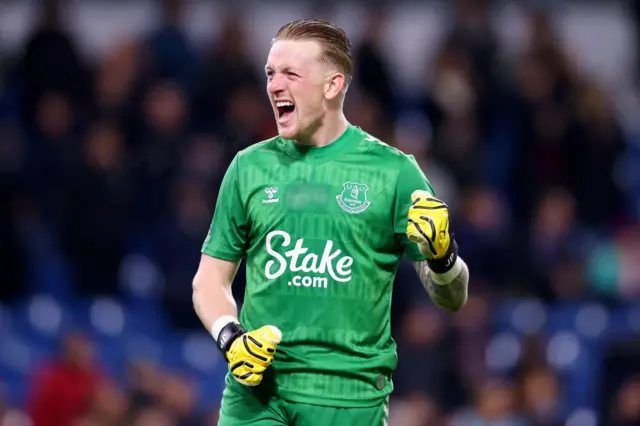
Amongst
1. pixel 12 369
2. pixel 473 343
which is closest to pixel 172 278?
pixel 12 369

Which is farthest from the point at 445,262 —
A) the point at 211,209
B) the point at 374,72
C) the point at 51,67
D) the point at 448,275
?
the point at 51,67

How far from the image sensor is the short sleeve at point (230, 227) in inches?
189

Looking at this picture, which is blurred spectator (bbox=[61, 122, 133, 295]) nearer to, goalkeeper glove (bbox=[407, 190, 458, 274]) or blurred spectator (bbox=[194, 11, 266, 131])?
blurred spectator (bbox=[194, 11, 266, 131])

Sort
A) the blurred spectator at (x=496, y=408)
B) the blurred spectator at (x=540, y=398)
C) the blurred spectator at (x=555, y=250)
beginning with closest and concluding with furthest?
the blurred spectator at (x=496, y=408), the blurred spectator at (x=540, y=398), the blurred spectator at (x=555, y=250)

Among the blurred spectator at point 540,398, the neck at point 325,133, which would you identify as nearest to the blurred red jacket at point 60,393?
the blurred spectator at point 540,398

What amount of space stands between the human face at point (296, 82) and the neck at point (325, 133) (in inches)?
2.5

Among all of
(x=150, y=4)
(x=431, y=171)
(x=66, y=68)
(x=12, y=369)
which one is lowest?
(x=12, y=369)

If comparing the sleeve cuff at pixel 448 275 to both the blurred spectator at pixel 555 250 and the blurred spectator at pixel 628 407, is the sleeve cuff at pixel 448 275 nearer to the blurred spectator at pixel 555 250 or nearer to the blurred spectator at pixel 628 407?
the blurred spectator at pixel 628 407

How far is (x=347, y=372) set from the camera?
4641 mm

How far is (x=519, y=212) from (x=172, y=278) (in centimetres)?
321

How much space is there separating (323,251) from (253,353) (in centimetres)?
49

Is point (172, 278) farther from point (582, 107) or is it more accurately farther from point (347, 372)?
point (347, 372)

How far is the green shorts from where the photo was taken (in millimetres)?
4617

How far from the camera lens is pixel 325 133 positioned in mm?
4871
